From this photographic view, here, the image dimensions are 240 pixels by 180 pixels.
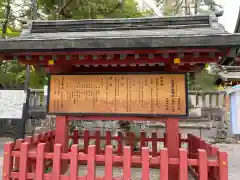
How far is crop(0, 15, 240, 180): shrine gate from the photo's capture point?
12.3 ft

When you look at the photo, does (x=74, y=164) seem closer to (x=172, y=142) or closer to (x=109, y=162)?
(x=109, y=162)

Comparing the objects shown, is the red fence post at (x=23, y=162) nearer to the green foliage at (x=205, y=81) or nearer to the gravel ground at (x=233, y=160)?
the gravel ground at (x=233, y=160)

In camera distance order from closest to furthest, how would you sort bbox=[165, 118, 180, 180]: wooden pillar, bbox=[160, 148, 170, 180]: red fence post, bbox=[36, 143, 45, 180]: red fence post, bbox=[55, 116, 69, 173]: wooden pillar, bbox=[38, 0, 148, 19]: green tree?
1. bbox=[160, 148, 170, 180]: red fence post
2. bbox=[36, 143, 45, 180]: red fence post
3. bbox=[165, 118, 180, 180]: wooden pillar
4. bbox=[55, 116, 69, 173]: wooden pillar
5. bbox=[38, 0, 148, 19]: green tree

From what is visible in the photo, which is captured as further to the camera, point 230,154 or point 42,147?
point 230,154

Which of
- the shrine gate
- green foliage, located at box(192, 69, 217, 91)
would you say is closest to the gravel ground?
the shrine gate

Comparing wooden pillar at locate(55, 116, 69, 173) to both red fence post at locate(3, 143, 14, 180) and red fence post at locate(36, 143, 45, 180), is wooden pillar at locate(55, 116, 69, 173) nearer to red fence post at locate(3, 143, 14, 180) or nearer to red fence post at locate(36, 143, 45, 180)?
red fence post at locate(36, 143, 45, 180)

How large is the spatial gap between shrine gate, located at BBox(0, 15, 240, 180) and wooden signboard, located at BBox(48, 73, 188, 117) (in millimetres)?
20

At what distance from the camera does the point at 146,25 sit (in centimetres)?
488

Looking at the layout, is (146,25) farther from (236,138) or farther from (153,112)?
(236,138)

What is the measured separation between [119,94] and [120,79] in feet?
1.11

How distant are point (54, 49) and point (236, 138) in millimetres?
11129

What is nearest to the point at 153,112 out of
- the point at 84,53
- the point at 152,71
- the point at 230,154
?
the point at 152,71

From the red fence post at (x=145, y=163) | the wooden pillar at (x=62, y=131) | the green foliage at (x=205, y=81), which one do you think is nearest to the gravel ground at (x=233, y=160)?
the red fence post at (x=145, y=163)

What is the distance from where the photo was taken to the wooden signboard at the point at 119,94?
4574 mm
